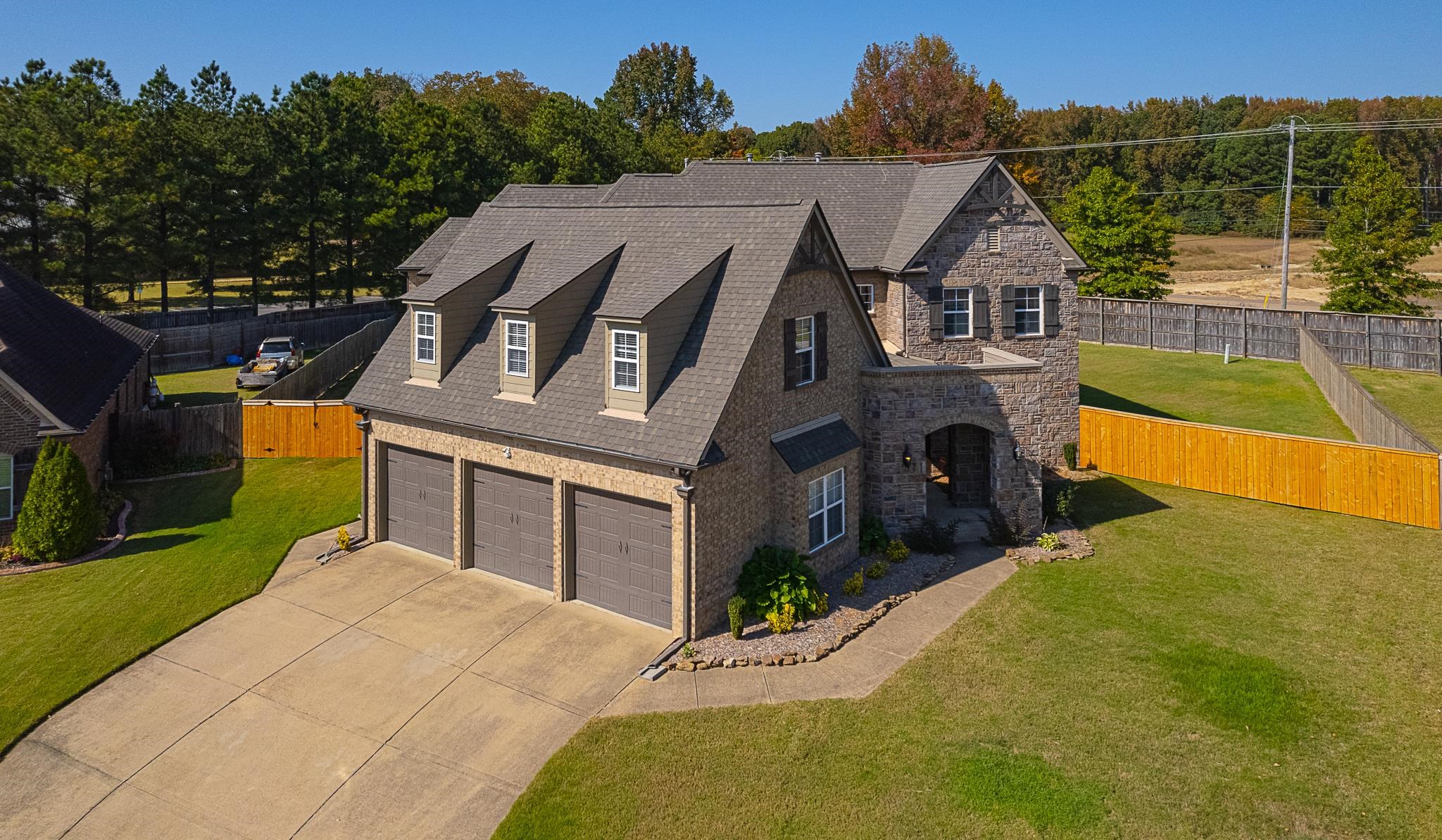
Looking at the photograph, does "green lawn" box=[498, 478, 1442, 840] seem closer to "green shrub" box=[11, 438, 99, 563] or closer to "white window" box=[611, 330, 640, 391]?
"white window" box=[611, 330, 640, 391]

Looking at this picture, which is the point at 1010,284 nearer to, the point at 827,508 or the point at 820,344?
the point at 820,344

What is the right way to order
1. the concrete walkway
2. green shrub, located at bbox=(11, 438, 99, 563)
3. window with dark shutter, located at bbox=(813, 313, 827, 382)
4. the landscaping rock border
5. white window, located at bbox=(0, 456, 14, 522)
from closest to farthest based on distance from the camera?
the concrete walkway < window with dark shutter, located at bbox=(813, 313, 827, 382) < the landscaping rock border < green shrub, located at bbox=(11, 438, 99, 563) < white window, located at bbox=(0, 456, 14, 522)

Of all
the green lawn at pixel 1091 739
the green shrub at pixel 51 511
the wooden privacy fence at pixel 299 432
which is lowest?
the green lawn at pixel 1091 739

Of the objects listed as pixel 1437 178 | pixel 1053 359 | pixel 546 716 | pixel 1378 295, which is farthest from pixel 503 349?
pixel 1437 178

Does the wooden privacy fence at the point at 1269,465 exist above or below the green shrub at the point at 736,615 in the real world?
above

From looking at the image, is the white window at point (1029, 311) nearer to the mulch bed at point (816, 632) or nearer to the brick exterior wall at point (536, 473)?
the mulch bed at point (816, 632)

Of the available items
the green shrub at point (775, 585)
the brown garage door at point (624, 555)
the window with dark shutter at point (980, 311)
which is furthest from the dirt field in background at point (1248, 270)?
the brown garage door at point (624, 555)

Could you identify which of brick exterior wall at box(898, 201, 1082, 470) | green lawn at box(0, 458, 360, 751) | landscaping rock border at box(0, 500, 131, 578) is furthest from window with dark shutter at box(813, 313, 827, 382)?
landscaping rock border at box(0, 500, 131, 578)
